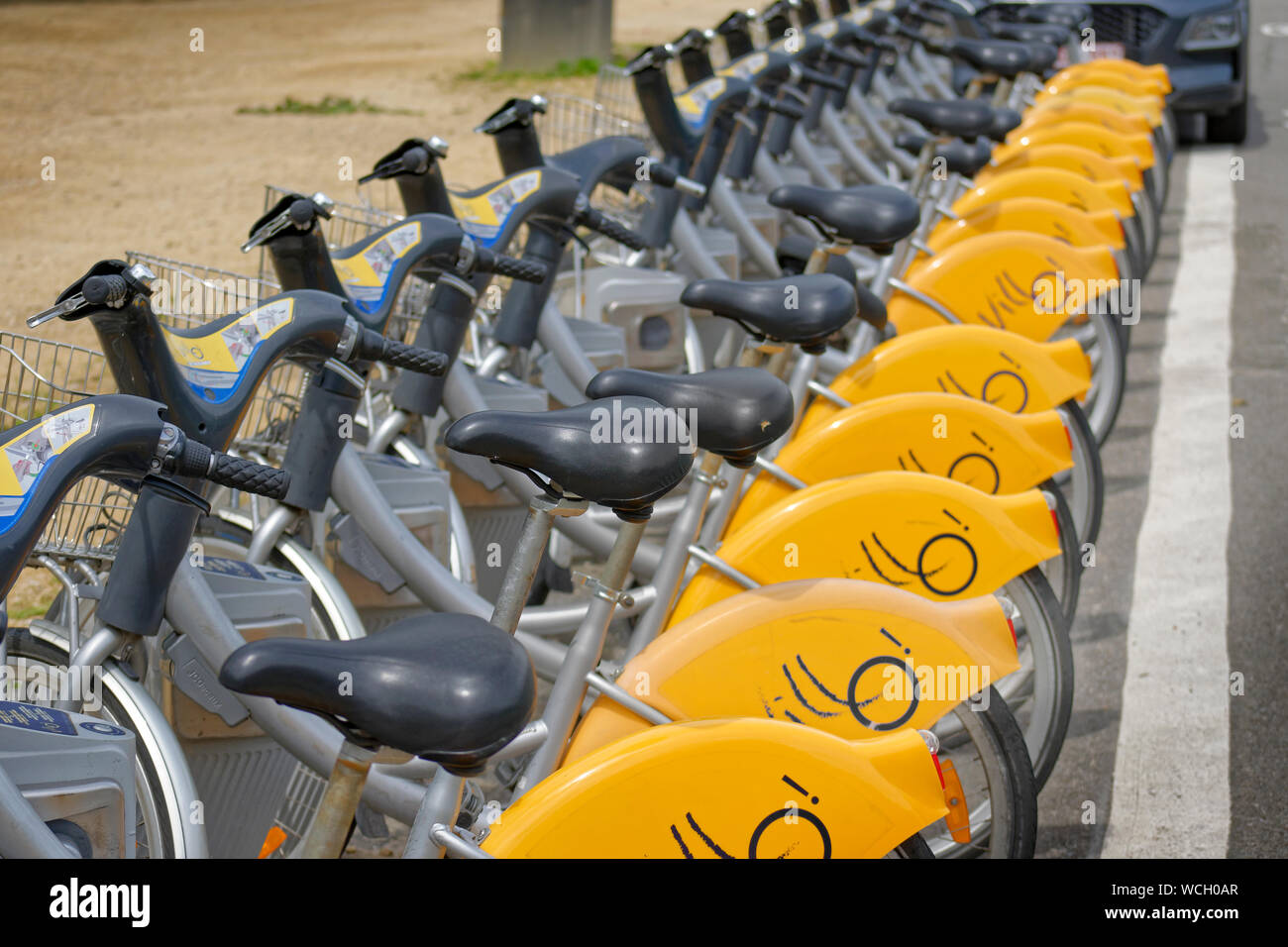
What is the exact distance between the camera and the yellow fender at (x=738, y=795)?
2.06 metres

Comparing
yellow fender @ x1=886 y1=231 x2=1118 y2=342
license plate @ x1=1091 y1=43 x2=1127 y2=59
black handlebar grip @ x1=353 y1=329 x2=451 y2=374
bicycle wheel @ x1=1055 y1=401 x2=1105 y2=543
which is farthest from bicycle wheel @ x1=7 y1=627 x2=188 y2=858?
license plate @ x1=1091 y1=43 x2=1127 y2=59

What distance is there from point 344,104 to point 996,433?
8559mm

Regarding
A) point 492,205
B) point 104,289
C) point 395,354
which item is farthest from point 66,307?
point 492,205

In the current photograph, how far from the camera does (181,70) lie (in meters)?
12.1

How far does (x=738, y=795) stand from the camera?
2123mm

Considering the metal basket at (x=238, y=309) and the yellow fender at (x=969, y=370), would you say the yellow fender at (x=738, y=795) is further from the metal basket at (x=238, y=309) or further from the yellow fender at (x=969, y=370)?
the yellow fender at (x=969, y=370)

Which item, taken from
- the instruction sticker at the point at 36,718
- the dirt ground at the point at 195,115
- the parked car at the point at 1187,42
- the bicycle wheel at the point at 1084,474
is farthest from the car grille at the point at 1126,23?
the instruction sticker at the point at 36,718

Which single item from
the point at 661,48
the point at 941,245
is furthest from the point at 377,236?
the point at 941,245

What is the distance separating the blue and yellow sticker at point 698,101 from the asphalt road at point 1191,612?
1820mm

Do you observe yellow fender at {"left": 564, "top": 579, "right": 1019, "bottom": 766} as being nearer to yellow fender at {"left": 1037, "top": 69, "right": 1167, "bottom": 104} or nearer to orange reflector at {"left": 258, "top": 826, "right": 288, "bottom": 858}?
orange reflector at {"left": 258, "top": 826, "right": 288, "bottom": 858}

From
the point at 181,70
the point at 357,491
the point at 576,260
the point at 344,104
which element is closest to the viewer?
the point at 357,491

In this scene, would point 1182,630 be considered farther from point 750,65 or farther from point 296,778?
point 750,65

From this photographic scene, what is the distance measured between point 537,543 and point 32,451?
64 cm
